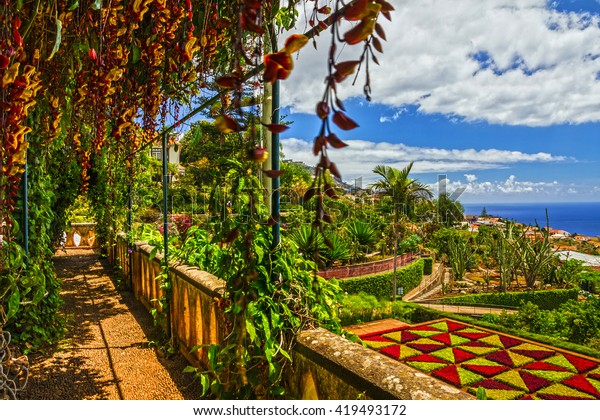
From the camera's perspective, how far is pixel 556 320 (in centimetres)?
971

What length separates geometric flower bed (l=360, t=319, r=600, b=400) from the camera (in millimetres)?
6293

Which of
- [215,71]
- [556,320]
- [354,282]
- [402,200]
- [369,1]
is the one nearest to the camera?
[369,1]

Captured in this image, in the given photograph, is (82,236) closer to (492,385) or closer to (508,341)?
(492,385)

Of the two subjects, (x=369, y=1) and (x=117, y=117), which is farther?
(x=117, y=117)

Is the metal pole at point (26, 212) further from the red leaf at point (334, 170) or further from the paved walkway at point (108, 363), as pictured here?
the red leaf at point (334, 170)

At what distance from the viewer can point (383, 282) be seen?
1441cm

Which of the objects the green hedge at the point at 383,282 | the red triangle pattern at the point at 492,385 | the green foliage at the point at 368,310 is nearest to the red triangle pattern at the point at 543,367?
the red triangle pattern at the point at 492,385

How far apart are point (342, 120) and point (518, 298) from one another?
1600cm

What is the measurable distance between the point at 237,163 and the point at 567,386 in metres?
6.70

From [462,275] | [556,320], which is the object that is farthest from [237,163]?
[462,275]

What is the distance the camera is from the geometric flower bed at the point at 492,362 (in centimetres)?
629
